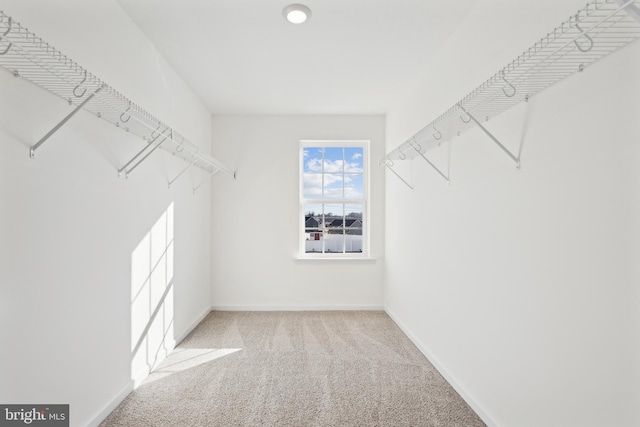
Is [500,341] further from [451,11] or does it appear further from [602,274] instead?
[451,11]

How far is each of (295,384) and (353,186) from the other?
2.69m

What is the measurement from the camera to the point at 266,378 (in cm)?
254

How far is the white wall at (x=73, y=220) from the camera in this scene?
4.57ft

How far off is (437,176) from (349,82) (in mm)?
1341

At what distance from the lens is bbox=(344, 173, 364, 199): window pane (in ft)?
14.9

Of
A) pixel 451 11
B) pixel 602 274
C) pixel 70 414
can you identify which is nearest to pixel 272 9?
pixel 451 11

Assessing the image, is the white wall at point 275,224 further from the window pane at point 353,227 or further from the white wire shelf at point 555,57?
the white wire shelf at point 555,57

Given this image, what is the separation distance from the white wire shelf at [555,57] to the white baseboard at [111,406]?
260 centimetres

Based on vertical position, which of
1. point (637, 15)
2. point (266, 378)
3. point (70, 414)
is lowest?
point (266, 378)

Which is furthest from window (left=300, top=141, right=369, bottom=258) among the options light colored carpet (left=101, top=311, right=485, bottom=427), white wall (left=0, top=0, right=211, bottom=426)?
white wall (left=0, top=0, right=211, bottom=426)

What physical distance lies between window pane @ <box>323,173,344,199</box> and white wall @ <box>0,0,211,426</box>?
2.27 meters

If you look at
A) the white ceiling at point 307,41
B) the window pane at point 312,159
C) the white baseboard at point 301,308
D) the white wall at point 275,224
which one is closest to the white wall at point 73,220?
the white ceiling at point 307,41

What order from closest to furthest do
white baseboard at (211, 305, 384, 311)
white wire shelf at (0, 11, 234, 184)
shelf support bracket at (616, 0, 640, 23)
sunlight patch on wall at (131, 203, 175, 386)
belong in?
shelf support bracket at (616, 0, 640, 23)
white wire shelf at (0, 11, 234, 184)
sunlight patch on wall at (131, 203, 175, 386)
white baseboard at (211, 305, 384, 311)

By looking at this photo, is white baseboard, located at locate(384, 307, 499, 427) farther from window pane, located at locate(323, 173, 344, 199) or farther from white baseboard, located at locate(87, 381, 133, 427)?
white baseboard, located at locate(87, 381, 133, 427)
